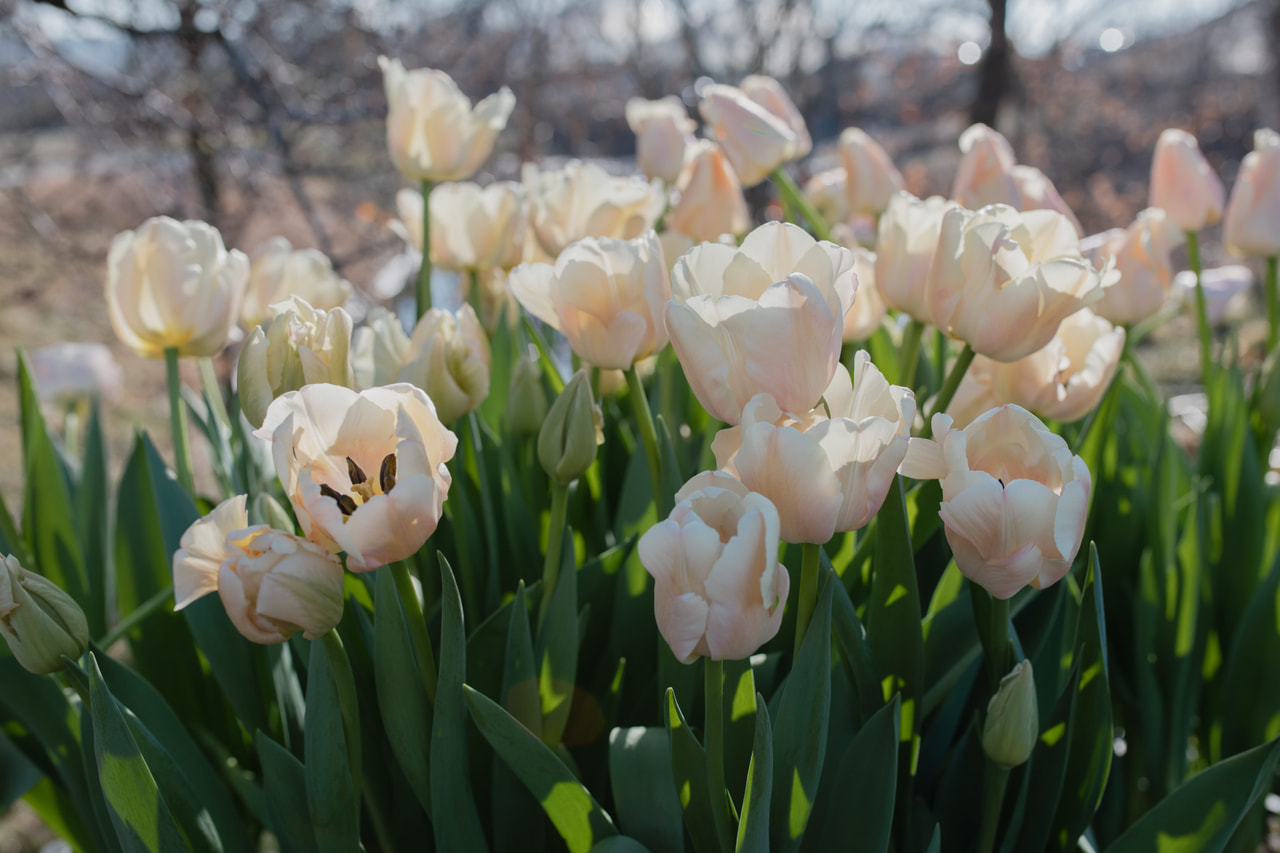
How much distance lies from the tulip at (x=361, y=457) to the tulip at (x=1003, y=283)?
359mm

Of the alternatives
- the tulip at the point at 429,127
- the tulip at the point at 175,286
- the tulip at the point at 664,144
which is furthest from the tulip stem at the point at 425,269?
the tulip at the point at 664,144

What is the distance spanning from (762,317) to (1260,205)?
0.99 meters

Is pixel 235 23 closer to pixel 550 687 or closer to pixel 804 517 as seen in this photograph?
pixel 550 687

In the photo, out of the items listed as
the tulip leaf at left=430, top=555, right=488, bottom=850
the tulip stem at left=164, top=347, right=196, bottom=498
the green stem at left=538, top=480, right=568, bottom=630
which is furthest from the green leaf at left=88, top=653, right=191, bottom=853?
the tulip stem at left=164, top=347, right=196, bottom=498

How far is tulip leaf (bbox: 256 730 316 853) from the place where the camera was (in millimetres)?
627

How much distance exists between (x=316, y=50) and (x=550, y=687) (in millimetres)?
2596

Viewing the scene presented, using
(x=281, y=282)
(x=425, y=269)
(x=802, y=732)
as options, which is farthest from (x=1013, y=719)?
(x=281, y=282)

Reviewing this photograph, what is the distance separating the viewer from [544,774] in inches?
22.2

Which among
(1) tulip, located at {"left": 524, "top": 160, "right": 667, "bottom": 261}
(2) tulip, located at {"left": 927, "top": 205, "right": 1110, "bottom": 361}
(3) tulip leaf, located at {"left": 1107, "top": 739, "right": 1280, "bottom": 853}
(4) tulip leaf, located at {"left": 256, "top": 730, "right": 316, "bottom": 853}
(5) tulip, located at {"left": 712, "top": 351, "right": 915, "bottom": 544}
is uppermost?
(1) tulip, located at {"left": 524, "top": 160, "right": 667, "bottom": 261}

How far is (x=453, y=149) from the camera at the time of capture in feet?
3.52

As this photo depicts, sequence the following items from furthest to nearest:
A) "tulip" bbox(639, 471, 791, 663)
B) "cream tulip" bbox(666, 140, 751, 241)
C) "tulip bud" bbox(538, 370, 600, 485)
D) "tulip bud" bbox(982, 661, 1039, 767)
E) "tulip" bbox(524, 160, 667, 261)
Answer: "cream tulip" bbox(666, 140, 751, 241), "tulip" bbox(524, 160, 667, 261), "tulip bud" bbox(538, 370, 600, 485), "tulip bud" bbox(982, 661, 1039, 767), "tulip" bbox(639, 471, 791, 663)

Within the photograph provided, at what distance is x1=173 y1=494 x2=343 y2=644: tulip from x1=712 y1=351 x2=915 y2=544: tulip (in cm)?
23

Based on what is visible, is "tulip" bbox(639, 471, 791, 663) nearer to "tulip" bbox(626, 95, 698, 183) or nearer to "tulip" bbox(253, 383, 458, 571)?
"tulip" bbox(253, 383, 458, 571)

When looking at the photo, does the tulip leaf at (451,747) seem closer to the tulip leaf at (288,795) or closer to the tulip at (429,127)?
the tulip leaf at (288,795)
